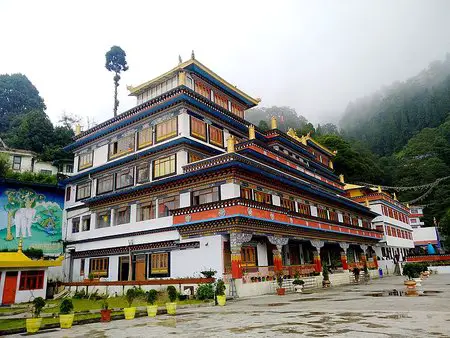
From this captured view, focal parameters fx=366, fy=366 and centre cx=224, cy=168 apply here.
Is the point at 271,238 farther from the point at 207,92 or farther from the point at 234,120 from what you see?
the point at 207,92

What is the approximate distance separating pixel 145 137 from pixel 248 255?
13133 mm

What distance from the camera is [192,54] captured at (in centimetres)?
2992

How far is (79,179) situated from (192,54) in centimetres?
1645

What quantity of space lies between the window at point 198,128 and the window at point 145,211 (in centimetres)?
634

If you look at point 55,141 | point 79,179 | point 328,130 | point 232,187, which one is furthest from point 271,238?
point 328,130

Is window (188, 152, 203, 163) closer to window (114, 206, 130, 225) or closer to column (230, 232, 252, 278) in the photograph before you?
window (114, 206, 130, 225)

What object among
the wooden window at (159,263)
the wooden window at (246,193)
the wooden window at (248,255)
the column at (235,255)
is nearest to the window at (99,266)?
the wooden window at (159,263)

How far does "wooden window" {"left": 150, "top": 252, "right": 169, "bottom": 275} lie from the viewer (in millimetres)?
25391

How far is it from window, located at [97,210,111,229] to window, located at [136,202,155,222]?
13.1 feet

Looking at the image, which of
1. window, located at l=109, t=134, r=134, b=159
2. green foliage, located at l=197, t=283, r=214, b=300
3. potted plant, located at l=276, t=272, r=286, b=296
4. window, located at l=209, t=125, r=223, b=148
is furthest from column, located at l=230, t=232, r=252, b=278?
window, located at l=109, t=134, r=134, b=159

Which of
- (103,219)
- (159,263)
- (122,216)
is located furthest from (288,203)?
(103,219)

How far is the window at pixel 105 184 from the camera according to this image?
32688mm

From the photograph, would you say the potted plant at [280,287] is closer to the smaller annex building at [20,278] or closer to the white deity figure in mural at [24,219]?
the smaller annex building at [20,278]

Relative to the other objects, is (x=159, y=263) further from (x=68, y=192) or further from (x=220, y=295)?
(x=68, y=192)
